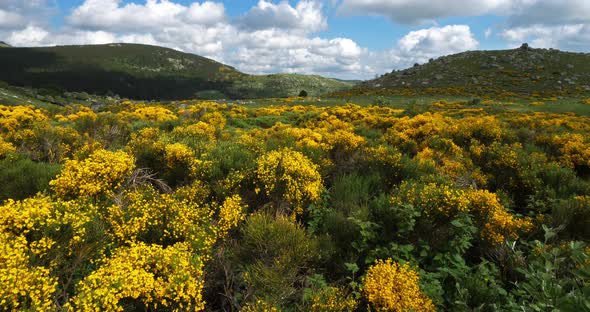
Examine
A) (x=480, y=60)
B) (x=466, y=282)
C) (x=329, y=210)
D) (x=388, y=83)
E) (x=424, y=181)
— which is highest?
(x=480, y=60)

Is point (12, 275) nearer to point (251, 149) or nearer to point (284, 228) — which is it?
point (284, 228)

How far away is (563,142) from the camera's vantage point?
10.3 m

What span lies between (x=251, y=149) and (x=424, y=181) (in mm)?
4186

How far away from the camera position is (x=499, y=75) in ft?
164

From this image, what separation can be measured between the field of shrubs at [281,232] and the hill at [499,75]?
37.7 m

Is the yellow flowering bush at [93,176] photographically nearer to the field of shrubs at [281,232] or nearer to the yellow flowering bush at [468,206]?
the field of shrubs at [281,232]

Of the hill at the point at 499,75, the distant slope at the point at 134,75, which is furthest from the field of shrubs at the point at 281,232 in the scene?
the distant slope at the point at 134,75

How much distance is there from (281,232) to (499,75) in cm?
5752

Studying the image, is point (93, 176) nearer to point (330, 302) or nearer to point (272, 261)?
point (272, 261)

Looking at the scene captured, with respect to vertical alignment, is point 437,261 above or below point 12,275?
below

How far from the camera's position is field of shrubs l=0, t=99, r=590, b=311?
11.7 feet

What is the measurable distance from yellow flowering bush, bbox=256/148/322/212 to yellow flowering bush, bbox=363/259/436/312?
2014 millimetres

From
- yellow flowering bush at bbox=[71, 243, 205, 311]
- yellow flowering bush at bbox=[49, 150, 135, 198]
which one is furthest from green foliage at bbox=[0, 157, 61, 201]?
yellow flowering bush at bbox=[71, 243, 205, 311]

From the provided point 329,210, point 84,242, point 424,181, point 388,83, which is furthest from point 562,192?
point 388,83
